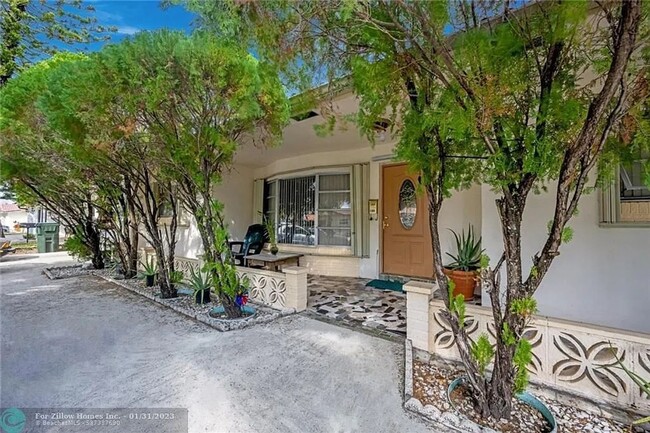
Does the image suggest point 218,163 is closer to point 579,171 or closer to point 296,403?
point 296,403

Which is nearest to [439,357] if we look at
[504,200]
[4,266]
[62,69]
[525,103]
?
[504,200]

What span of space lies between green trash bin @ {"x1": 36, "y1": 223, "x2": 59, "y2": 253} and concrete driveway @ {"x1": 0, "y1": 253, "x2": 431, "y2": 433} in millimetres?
9708

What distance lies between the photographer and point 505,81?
1.64 meters

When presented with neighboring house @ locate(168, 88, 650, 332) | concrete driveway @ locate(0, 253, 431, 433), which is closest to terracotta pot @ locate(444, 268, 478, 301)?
neighboring house @ locate(168, 88, 650, 332)

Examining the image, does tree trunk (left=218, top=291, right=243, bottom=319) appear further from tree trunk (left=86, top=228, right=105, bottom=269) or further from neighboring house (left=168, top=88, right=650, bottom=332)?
tree trunk (left=86, top=228, right=105, bottom=269)

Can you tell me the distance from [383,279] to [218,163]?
146 inches

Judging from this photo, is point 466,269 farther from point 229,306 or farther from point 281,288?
point 229,306

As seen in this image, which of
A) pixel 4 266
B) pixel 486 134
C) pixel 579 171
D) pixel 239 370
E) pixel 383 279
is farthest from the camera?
pixel 4 266

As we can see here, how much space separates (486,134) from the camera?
1.70 meters

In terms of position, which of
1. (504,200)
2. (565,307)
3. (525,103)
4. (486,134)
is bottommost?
(565,307)

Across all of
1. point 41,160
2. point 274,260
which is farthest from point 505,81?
point 41,160

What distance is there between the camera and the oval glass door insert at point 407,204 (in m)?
5.52

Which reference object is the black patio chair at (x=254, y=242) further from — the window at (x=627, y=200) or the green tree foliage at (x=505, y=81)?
the window at (x=627, y=200)

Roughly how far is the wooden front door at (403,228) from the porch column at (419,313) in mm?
2577
